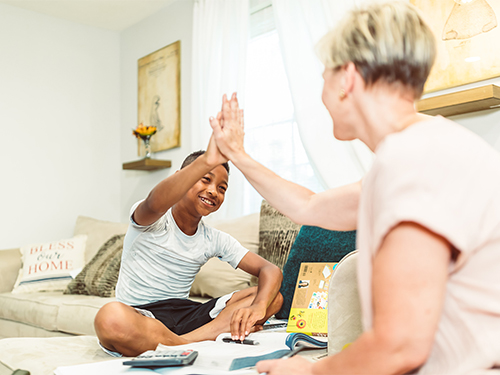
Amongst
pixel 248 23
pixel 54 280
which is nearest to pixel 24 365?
pixel 54 280

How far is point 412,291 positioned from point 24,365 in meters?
1.21

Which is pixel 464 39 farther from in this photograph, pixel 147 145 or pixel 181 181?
pixel 147 145

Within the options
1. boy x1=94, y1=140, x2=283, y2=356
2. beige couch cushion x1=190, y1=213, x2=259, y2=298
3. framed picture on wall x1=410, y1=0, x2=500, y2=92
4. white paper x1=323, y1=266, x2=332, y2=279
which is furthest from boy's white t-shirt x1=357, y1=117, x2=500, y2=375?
beige couch cushion x1=190, y1=213, x2=259, y2=298

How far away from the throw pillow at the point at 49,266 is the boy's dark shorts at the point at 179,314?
1.84 m

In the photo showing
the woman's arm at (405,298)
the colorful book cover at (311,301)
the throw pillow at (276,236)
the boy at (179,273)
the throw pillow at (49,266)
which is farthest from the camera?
the throw pillow at (49,266)

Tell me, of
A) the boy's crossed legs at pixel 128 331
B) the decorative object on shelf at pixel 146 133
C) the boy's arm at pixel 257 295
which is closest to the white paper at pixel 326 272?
the boy's arm at pixel 257 295

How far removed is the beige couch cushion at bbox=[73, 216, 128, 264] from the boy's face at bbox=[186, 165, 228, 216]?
5.66 ft

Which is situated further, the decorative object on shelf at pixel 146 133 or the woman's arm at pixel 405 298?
the decorative object on shelf at pixel 146 133

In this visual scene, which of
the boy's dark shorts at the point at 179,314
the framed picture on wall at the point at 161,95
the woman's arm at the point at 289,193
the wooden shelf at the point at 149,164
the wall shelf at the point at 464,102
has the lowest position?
the boy's dark shorts at the point at 179,314

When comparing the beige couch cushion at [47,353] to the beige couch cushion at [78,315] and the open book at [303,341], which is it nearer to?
the open book at [303,341]

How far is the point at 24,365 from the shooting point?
1348 mm

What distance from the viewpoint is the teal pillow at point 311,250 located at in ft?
5.90

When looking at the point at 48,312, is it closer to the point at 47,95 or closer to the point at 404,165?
the point at 47,95

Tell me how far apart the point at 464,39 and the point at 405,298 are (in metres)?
1.98
